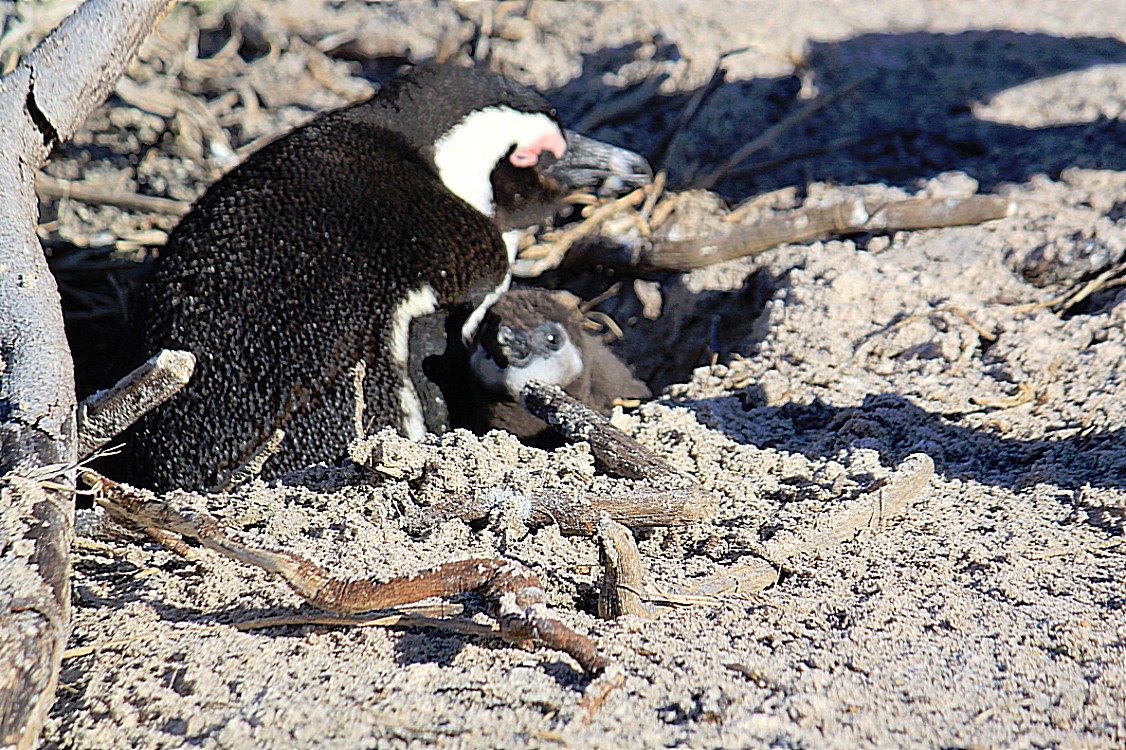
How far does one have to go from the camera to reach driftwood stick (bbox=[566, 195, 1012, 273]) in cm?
249

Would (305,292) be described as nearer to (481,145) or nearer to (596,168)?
(481,145)

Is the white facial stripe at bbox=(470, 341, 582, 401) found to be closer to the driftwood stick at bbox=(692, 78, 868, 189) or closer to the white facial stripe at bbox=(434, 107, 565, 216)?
the white facial stripe at bbox=(434, 107, 565, 216)

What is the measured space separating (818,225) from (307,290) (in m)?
1.47

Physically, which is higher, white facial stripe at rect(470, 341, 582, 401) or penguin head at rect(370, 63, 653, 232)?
penguin head at rect(370, 63, 653, 232)

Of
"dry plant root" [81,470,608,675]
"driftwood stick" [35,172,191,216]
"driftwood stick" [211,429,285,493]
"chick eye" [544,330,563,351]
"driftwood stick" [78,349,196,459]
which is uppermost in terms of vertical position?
"driftwood stick" [78,349,196,459]

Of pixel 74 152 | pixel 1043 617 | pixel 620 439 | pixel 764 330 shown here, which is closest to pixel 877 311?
pixel 764 330

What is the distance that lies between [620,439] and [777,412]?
492 millimetres

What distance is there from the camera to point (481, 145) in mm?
2266

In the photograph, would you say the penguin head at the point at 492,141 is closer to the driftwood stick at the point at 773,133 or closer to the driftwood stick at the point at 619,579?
the driftwood stick at the point at 773,133

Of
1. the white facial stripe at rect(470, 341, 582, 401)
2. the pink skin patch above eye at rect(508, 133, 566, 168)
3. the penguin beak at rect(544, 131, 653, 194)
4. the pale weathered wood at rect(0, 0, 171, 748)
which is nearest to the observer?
the pale weathered wood at rect(0, 0, 171, 748)

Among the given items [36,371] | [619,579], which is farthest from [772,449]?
[36,371]

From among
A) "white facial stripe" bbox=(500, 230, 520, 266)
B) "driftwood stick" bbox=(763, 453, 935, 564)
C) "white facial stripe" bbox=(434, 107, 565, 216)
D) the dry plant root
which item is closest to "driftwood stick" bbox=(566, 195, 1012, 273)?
"white facial stripe" bbox=(500, 230, 520, 266)

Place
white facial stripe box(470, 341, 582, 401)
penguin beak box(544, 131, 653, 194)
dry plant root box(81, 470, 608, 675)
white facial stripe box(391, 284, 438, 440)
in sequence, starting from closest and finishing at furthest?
dry plant root box(81, 470, 608, 675), white facial stripe box(391, 284, 438, 440), white facial stripe box(470, 341, 582, 401), penguin beak box(544, 131, 653, 194)

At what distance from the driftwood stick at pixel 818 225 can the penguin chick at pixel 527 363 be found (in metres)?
0.47
